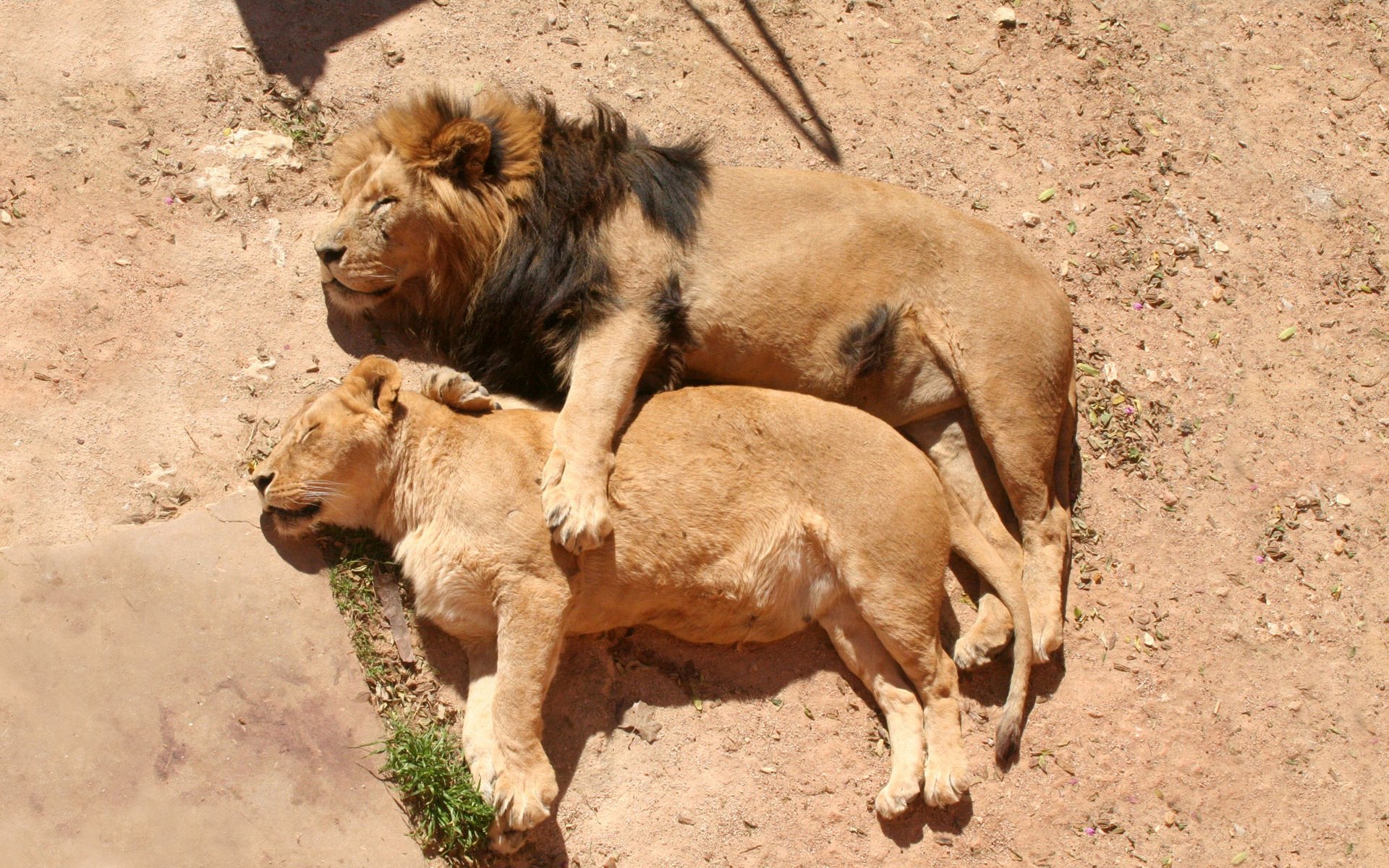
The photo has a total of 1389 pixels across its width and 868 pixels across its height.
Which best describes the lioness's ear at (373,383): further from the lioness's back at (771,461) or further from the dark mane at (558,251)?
the lioness's back at (771,461)

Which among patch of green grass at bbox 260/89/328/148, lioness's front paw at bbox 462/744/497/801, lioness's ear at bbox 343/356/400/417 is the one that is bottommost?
lioness's front paw at bbox 462/744/497/801

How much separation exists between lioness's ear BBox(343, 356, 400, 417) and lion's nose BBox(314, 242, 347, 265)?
25.4 inches

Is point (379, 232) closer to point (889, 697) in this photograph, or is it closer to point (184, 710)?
point (184, 710)

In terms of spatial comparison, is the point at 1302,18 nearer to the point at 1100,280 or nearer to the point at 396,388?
the point at 1100,280

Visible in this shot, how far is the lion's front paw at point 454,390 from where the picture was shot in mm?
4980

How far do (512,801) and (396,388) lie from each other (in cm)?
173

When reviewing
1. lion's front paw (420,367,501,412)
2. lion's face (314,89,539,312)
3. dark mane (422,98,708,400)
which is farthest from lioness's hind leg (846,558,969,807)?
lion's face (314,89,539,312)

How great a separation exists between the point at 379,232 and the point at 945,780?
346 centimetres

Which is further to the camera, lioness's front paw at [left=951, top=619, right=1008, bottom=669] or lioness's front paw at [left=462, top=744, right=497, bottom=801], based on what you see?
lioness's front paw at [left=951, top=619, right=1008, bottom=669]

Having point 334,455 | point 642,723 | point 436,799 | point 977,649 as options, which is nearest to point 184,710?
point 436,799

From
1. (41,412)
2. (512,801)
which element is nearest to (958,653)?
(512,801)

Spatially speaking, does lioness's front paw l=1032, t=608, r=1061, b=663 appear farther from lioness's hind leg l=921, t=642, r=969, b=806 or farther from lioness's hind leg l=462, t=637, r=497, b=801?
lioness's hind leg l=462, t=637, r=497, b=801

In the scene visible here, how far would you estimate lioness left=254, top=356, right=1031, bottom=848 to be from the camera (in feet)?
15.1

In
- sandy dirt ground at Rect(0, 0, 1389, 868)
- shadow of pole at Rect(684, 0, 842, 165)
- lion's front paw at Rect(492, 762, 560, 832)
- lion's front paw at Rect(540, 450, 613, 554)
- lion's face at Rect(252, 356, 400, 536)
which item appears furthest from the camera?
shadow of pole at Rect(684, 0, 842, 165)
